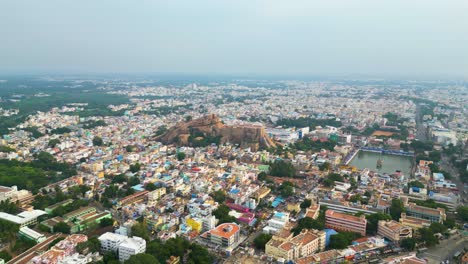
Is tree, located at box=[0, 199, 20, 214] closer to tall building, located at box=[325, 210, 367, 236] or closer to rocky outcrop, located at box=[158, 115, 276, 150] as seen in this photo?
tall building, located at box=[325, 210, 367, 236]

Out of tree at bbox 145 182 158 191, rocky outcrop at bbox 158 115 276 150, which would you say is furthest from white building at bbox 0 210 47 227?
rocky outcrop at bbox 158 115 276 150

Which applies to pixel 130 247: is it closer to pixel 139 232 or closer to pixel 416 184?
pixel 139 232

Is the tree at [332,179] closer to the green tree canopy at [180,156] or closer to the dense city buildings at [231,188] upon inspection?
the dense city buildings at [231,188]

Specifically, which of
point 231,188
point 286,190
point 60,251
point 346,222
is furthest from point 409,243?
point 60,251

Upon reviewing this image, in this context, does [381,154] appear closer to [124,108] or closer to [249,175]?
[249,175]

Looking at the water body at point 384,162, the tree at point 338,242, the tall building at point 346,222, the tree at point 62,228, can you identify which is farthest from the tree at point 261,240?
the water body at point 384,162

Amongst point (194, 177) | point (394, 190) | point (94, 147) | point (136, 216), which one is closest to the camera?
Result: point (136, 216)

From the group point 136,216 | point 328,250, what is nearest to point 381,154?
point 328,250
